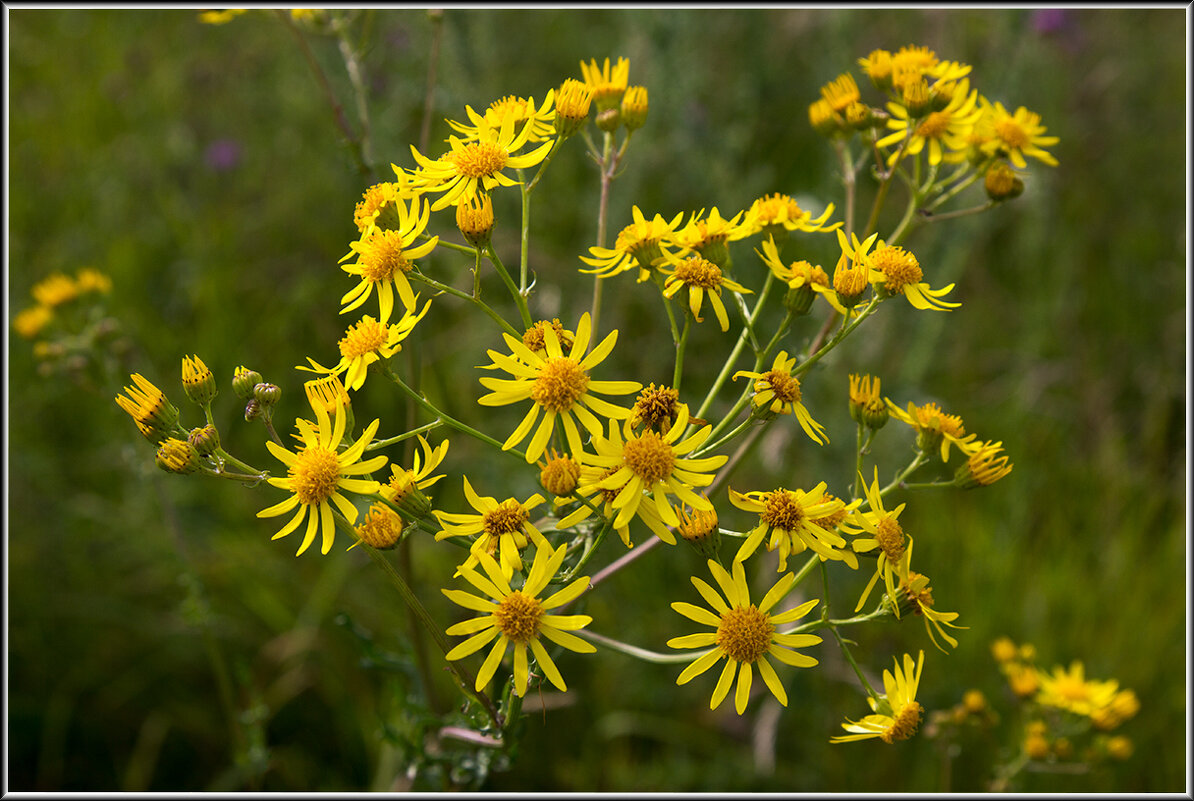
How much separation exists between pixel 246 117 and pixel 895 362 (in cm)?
466

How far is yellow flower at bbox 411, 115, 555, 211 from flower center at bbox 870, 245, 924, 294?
79 cm

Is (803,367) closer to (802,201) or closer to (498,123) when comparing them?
(498,123)

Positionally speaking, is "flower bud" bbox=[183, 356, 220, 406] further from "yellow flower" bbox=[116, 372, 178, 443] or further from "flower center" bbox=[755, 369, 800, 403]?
"flower center" bbox=[755, 369, 800, 403]

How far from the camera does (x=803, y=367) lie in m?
1.77

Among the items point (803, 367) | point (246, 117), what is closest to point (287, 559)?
point (803, 367)

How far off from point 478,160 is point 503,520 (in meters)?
0.82

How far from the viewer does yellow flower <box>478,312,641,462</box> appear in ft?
5.37

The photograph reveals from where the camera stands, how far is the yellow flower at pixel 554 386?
1638 mm

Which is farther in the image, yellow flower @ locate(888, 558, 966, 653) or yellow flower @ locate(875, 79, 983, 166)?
yellow flower @ locate(875, 79, 983, 166)

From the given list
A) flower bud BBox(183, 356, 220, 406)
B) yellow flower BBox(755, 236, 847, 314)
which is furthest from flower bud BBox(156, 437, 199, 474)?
yellow flower BBox(755, 236, 847, 314)

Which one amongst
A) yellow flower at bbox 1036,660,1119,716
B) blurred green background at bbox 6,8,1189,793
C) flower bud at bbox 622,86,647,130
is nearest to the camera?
flower bud at bbox 622,86,647,130

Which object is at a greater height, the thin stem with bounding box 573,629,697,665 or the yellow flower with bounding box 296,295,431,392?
the yellow flower with bounding box 296,295,431,392

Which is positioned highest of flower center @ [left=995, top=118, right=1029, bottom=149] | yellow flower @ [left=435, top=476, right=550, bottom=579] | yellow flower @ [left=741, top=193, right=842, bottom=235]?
flower center @ [left=995, top=118, right=1029, bottom=149]

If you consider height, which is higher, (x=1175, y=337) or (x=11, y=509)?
(x=1175, y=337)
